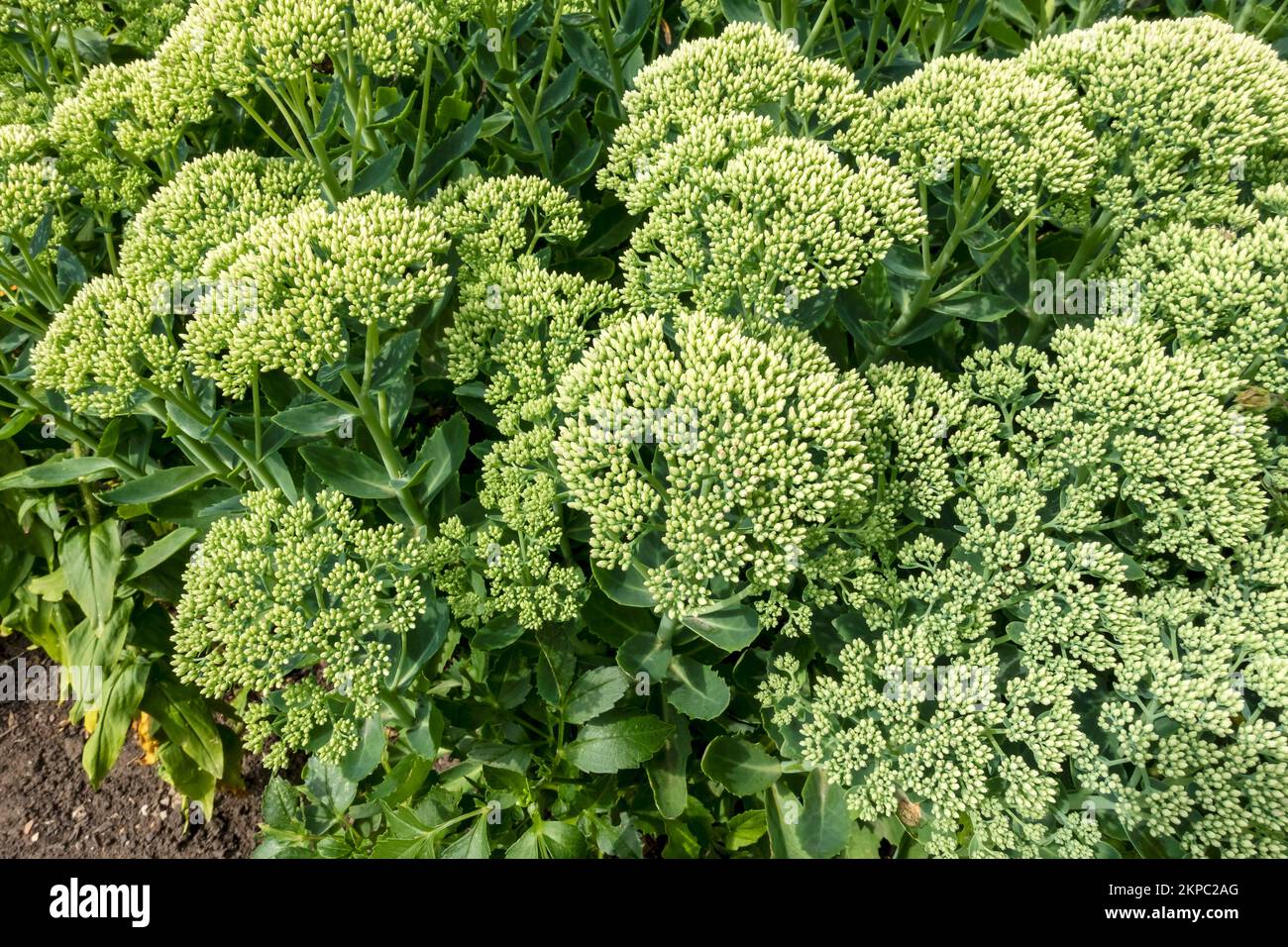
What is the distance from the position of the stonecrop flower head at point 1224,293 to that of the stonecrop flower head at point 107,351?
3216mm

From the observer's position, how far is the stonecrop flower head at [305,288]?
A: 2.27 meters

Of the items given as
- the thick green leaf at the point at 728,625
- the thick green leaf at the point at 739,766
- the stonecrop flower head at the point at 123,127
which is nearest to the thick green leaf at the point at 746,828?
the thick green leaf at the point at 739,766

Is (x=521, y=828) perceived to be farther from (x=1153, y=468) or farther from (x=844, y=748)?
(x=1153, y=468)

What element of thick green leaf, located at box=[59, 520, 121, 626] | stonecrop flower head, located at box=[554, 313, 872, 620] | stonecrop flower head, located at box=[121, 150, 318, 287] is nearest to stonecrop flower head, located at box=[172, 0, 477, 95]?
stonecrop flower head, located at box=[121, 150, 318, 287]

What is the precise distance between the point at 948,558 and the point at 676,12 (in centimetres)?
334

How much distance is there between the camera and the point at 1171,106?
2.52 meters

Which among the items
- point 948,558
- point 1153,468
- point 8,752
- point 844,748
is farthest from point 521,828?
point 8,752

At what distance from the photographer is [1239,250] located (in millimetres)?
2467

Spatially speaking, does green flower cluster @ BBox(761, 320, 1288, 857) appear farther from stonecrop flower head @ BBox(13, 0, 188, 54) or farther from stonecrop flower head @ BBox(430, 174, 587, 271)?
stonecrop flower head @ BBox(13, 0, 188, 54)

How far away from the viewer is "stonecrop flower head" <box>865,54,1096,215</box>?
2453mm

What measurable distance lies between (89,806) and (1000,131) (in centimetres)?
512

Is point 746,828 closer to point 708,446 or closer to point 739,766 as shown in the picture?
point 739,766

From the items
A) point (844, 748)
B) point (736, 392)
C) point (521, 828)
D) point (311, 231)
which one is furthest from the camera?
point (521, 828)

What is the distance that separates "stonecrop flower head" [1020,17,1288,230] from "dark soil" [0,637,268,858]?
A: 15.5 feet
